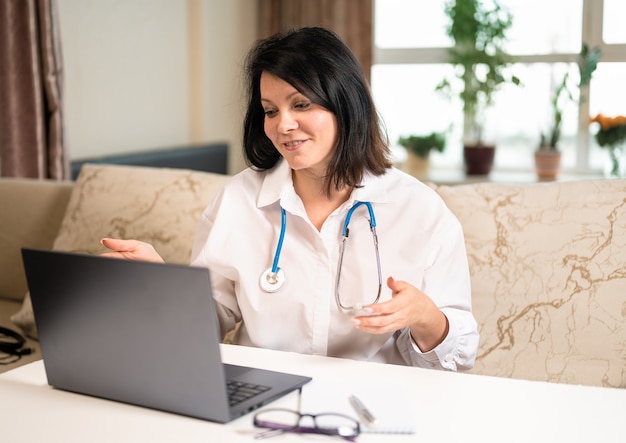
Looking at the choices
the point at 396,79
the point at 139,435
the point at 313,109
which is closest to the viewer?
the point at 139,435

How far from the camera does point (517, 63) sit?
201 inches

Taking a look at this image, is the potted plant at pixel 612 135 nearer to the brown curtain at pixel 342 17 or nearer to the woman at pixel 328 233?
the brown curtain at pixel 342 17

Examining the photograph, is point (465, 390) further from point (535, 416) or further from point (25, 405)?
point (25, 405)

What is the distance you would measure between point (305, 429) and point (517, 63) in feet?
14.5

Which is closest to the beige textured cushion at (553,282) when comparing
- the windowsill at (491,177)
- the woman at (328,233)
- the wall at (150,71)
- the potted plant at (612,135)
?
the woman at (328,233)

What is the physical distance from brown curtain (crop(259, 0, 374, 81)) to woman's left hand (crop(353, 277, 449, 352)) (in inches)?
152

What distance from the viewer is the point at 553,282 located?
185 centimetres

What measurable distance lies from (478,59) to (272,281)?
359 cm

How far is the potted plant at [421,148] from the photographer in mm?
4996

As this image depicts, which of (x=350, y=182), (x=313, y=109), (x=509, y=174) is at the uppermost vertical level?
(x=313, y=109)

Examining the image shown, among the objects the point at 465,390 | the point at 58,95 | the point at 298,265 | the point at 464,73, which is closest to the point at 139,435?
the point at 465,390

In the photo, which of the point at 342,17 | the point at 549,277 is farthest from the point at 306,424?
the point at 342,17

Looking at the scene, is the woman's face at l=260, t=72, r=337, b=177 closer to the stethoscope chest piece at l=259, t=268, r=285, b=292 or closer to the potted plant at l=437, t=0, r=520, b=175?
the stethoscope chest piece at l=259, t=268, r=285, b=292

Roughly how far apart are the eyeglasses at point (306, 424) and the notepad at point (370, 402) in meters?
0.02
